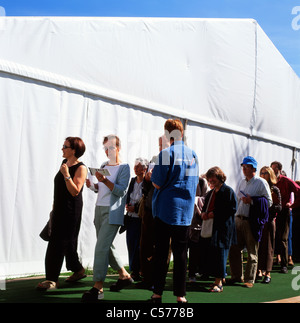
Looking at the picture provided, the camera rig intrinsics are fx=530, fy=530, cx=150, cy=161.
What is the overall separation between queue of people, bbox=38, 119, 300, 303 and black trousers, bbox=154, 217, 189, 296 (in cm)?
1

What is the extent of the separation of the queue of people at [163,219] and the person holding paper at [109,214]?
0.04 feet

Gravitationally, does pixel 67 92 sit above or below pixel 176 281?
above

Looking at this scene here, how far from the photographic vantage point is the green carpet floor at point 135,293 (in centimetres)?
577

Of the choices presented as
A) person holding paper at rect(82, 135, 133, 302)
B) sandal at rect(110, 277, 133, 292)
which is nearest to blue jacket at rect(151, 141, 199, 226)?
person holding paper at rect(82, 135, 133, 302)

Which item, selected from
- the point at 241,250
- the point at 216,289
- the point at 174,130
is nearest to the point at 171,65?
the point at 241,250

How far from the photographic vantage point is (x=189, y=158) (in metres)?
5.54

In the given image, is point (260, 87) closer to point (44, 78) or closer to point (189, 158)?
point (44, 78)

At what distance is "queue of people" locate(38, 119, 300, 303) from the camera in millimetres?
5438

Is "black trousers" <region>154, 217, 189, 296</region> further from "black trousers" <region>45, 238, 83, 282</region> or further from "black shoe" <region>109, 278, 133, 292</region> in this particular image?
"black trousers" <region>45, 238, 83, 282</region>

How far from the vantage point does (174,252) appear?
17.9 ft

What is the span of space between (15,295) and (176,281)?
6.01 ft

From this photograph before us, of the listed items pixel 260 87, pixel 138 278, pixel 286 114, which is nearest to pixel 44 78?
pixel 138 278

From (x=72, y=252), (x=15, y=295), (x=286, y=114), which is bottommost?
(x=15, y=295)
